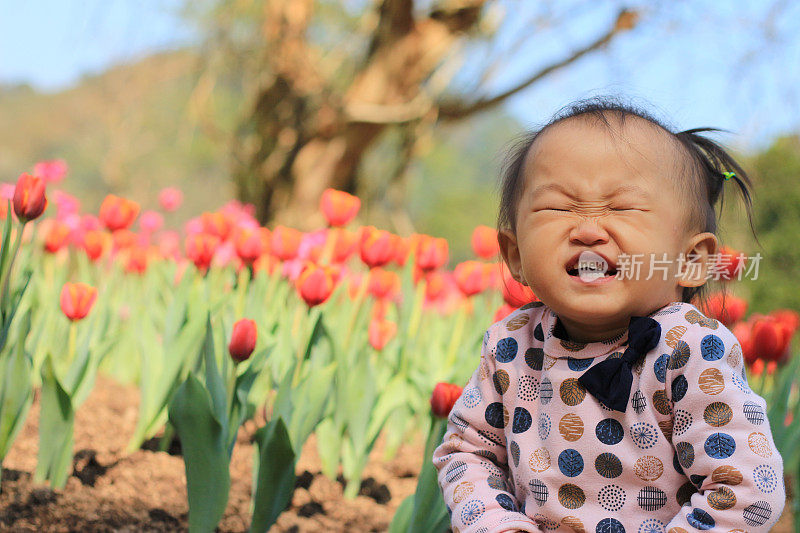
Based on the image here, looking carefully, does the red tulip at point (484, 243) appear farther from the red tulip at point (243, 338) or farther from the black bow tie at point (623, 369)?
the black bow tie at point (623, 369)

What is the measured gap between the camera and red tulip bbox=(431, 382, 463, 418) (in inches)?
→ 51.2

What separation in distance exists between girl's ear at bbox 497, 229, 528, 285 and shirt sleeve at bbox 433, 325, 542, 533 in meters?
0.11

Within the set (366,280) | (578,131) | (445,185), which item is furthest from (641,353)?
(445,185)

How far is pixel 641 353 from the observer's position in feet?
3.21

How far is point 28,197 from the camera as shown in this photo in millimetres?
1474

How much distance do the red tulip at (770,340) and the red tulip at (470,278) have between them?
849mm

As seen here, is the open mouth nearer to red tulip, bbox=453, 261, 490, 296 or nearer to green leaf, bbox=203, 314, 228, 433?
green leaf, bbox=203, 314, 228, 433

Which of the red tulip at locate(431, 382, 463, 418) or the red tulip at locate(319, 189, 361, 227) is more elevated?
the red tulip at locate(319, 189, 361, 227)

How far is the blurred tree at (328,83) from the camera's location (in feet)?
19.4

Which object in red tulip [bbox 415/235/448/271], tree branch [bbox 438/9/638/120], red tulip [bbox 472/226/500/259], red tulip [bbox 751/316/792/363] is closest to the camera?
red tulip [bbox 751/316/792/363]

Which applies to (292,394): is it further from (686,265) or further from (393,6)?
(393,6)

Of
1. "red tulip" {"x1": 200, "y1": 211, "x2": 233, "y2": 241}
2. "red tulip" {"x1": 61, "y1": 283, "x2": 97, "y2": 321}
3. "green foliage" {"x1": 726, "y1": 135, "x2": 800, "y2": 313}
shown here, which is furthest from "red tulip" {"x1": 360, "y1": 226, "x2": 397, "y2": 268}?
"green foliage" {"x1": 726, "y1": 135, "x2": 800, "y2": 313}

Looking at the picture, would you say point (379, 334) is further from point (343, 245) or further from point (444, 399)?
point (444, 399)

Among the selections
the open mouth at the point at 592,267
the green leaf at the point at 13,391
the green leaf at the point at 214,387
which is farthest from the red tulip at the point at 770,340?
the green leaf at the point at 13,391
